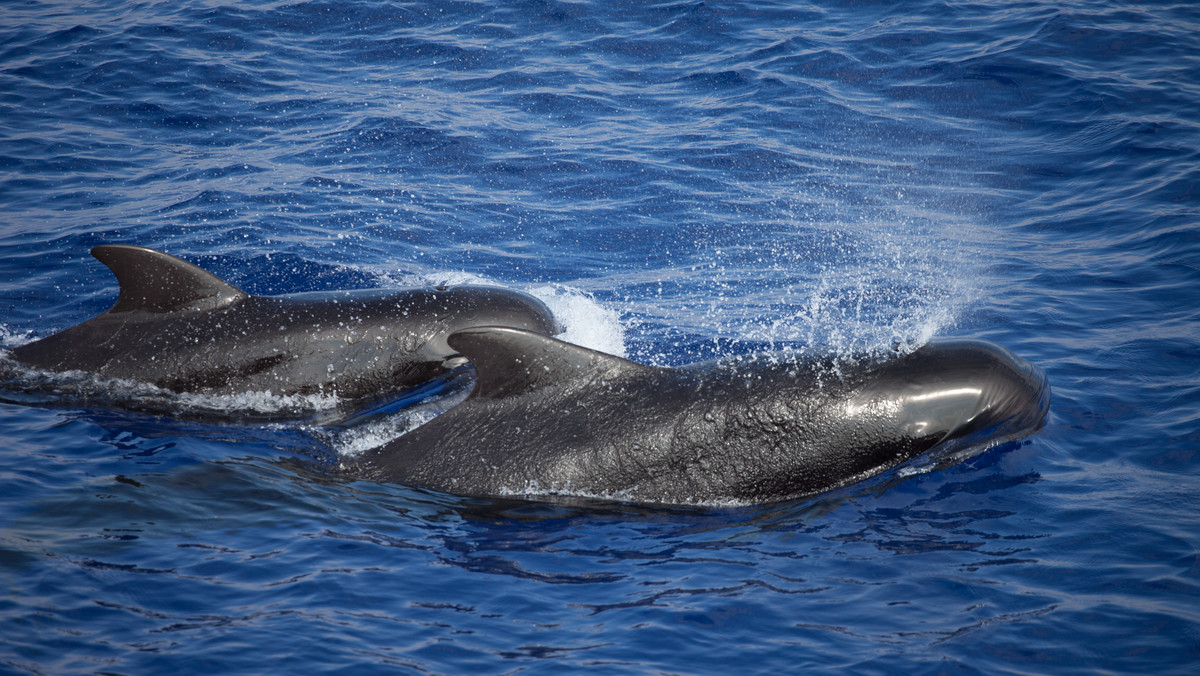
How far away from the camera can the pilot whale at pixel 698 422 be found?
755cm

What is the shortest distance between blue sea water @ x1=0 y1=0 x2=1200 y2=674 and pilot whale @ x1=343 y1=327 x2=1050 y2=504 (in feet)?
0.90

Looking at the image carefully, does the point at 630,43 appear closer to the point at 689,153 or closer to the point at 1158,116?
the point at 689,153

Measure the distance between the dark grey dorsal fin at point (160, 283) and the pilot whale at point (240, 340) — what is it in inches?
0.4

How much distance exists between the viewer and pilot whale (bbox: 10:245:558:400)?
9.98 metres

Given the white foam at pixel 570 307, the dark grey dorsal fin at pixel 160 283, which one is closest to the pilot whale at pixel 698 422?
the white foam at pixel 570 307

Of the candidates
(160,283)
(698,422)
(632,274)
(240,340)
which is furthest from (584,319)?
(160,283)

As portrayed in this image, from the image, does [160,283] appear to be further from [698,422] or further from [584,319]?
[698,422]

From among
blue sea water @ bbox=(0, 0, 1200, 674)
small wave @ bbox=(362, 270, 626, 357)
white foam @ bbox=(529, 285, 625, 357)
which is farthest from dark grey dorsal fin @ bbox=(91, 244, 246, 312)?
white foam @ bbox=(529, 285, 625, 357)

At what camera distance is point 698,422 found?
7.58 m

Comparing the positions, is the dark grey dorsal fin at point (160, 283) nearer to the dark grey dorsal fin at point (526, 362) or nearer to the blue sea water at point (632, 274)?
the blue sea water at point (632, 274)

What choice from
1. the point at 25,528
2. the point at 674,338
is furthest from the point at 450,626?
the point at 674,338

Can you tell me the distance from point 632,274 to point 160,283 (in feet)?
19.7

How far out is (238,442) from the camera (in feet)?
29.3

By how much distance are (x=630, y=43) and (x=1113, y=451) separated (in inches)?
616
